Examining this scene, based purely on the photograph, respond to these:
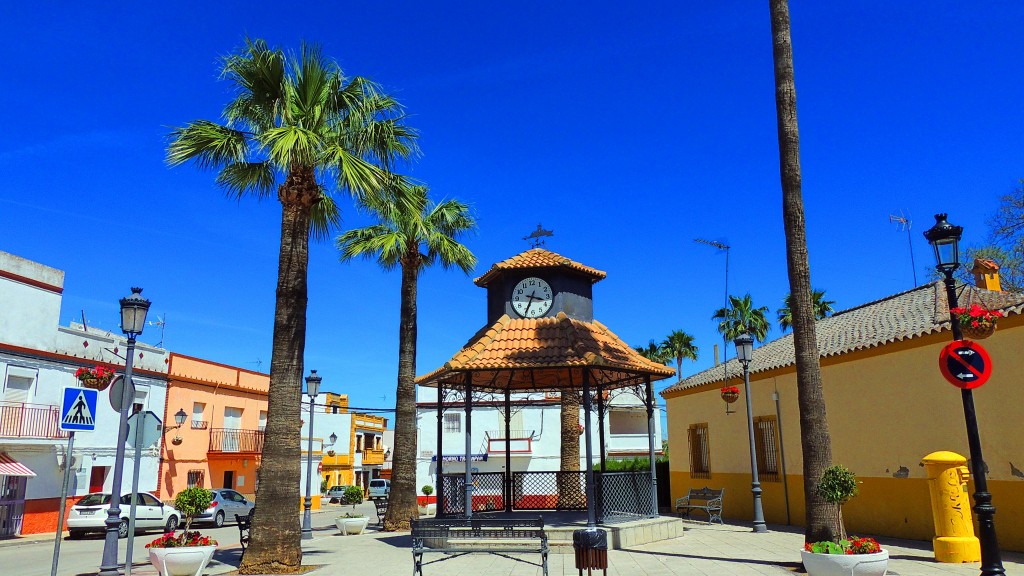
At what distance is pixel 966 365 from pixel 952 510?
177 inches

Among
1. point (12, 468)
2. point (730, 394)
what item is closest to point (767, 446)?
point (730, 394)

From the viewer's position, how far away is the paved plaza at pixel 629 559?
10906mm

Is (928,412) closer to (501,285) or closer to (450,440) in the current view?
(501,285)

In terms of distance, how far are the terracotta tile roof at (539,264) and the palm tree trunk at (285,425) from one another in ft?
16.1

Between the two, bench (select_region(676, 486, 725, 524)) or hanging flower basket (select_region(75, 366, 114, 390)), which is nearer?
hanging flower basket (select_region(75, 366, 114, 390))

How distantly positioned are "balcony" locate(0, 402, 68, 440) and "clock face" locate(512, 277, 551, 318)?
57.3 ft

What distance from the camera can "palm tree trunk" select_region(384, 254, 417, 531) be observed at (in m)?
19.5

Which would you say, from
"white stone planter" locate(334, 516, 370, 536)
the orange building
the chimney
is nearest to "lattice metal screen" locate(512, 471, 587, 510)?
"white stone planter" locate(334, 516, 370, 536)

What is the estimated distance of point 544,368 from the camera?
13.8 meters

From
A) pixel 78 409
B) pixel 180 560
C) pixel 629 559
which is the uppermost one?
pixel 78 409

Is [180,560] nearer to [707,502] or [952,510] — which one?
[952,510]

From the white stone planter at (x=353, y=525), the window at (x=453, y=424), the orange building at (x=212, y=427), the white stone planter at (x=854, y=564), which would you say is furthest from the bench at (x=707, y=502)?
the window at (x=453, y=424)

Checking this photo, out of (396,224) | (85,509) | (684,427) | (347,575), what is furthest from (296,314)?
(684,427)

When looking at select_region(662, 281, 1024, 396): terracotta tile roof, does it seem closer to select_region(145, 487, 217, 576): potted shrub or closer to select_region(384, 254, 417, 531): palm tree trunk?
select_region(384, 254, 417, 531): palm tree trunk
